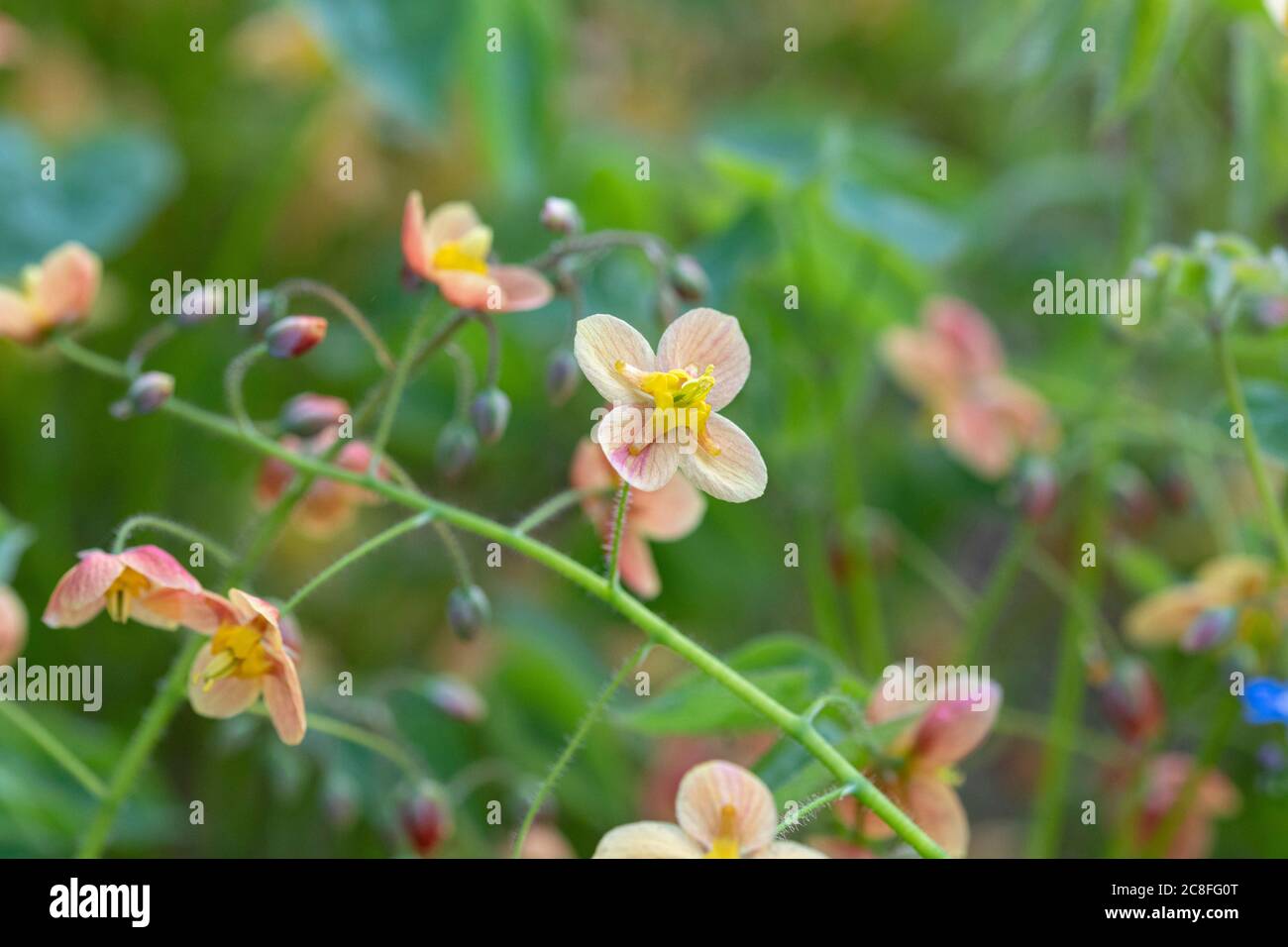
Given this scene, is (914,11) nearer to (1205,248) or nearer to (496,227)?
(496,227)

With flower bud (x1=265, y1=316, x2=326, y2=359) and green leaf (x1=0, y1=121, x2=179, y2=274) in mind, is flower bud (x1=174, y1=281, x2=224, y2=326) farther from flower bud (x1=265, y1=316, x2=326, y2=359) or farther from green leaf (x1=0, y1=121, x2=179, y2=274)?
green leaf (x1=0, y1=121, x2=179, y2=274)

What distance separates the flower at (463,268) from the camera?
0.72 m

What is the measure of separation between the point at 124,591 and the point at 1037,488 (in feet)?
1.90

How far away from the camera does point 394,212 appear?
1596mm

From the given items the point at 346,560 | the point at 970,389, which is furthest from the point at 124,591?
the point at 970,389

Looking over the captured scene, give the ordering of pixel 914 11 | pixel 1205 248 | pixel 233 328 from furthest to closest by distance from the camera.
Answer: pixel 914 11
pixel 233 328
pixel 1205 248

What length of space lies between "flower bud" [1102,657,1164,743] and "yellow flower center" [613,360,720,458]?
0.42 meters

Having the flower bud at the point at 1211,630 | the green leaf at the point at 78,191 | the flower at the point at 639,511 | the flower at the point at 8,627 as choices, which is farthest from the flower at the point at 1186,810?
the green leaf at the point at 78,191

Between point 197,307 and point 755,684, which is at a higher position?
point 197,307

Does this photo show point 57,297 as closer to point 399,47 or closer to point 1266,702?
point 399,47

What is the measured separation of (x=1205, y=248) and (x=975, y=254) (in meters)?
0.70

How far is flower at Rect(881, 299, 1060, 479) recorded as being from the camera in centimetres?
109

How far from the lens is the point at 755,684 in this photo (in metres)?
0.72
